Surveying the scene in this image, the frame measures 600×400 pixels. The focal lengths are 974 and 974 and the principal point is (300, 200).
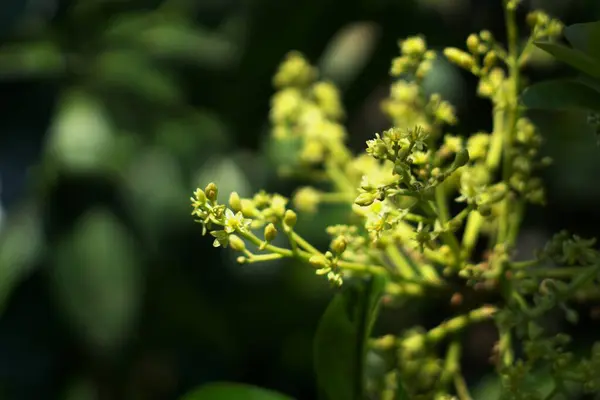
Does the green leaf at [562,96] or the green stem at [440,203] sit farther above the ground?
the green leaf at [562,96]

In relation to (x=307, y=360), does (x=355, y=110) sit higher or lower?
higher

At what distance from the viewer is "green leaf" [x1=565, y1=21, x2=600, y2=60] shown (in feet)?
2.65

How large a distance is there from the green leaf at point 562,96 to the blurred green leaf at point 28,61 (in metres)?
1.50

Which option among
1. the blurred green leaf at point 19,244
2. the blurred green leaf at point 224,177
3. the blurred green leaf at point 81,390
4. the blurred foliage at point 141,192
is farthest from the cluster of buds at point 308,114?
the blurred green leaf at point 81,390

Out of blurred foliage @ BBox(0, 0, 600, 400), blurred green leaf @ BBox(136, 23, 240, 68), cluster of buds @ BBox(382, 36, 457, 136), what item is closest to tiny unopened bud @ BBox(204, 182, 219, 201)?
cluster of buds @ BBox(382, 36, 457, 136)

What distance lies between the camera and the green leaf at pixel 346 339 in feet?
2.99

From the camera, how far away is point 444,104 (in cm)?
92

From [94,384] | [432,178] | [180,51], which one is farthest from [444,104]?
[94,384]

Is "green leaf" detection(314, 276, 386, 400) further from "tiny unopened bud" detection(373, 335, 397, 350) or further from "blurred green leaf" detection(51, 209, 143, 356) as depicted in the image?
"blurred green leaf" detection(51, 209, 143, 356)

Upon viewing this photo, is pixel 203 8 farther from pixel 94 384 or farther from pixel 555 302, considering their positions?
pixel 555 302

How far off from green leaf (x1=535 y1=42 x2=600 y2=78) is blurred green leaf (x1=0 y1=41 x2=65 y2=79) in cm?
152

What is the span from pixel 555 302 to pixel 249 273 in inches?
53.4

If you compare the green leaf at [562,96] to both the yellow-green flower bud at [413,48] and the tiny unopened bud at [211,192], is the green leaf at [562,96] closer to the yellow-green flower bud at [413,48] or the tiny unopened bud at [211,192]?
the yellow-green flower bud at [413,48]

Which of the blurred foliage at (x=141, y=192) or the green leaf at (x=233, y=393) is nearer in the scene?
the green leaf at (x=233, y=393)
